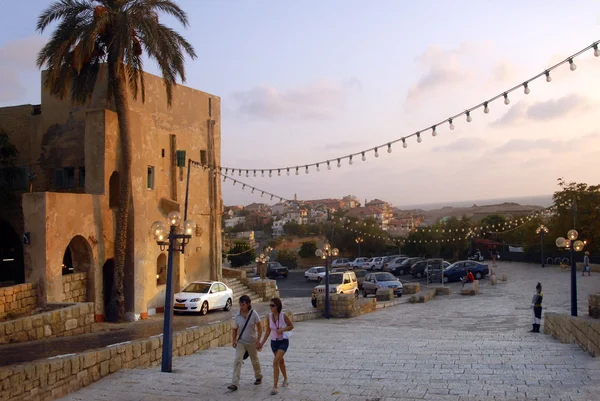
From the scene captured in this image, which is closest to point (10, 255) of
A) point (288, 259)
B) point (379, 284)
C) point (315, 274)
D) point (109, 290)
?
point (109, 290)

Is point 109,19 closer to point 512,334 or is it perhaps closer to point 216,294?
point 216,294

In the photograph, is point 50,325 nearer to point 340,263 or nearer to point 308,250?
point 340,263

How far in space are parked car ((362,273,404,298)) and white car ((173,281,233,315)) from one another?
33.9 ft

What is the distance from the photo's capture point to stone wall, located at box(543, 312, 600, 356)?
1120cm

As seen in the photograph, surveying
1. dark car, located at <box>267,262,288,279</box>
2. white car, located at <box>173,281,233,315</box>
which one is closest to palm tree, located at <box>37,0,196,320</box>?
white car, located at <box>173,281,233,315</box>

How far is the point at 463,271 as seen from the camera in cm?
3812

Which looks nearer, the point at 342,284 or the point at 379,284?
the point at 342,284

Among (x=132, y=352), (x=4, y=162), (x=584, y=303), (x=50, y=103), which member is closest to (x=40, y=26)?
(x=50, y=103)

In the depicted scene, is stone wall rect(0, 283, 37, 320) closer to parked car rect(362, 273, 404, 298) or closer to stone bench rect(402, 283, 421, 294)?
parked car rect(362, 273, 404, 298)

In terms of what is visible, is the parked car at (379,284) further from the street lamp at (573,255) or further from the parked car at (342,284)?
the street lamp at (573,255)

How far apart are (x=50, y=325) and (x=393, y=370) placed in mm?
9102

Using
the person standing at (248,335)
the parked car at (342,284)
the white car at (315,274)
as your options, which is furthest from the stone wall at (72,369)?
the white car at (315,274)

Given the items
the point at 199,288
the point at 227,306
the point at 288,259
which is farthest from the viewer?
the point at 288,259

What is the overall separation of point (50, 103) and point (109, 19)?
5.62 meters
